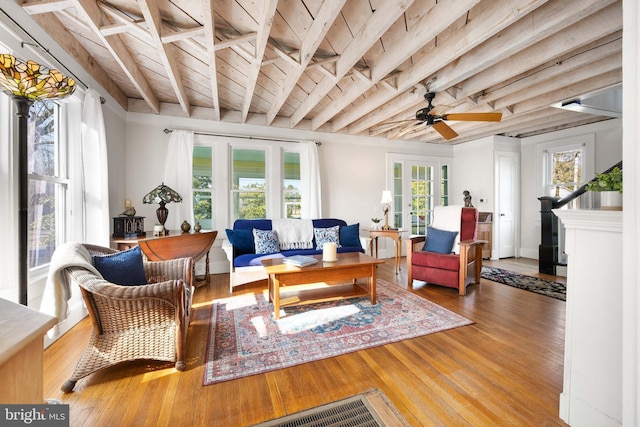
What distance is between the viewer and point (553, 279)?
365cm

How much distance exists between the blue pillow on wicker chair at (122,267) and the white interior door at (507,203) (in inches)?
221

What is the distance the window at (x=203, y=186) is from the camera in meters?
4.01

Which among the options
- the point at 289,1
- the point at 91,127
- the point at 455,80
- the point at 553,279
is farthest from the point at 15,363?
the point at 553,279

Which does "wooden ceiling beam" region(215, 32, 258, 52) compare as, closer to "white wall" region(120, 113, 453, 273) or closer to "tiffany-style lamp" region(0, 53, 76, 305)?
"tiffany-style lamp" region(0, 53, 76, 305)

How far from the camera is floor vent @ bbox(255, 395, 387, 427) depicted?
50.1 inches

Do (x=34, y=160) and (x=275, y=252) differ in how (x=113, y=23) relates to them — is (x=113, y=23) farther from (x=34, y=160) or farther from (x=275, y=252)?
(x=275, y=252)

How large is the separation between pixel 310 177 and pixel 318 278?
2276 millimetres

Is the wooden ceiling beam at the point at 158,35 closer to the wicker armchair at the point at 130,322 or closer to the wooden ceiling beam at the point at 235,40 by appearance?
the wooden ceiling beam at the point at 235,40

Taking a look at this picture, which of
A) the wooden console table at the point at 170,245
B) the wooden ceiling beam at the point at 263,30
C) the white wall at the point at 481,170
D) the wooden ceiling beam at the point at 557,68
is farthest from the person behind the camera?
the white wall at the point at 481,170

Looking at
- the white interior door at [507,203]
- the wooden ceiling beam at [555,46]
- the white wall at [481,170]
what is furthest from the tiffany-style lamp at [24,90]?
the white interior door at [507,203]

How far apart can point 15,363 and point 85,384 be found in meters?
1.36

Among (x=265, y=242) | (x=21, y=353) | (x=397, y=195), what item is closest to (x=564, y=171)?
(x=397, y=195)

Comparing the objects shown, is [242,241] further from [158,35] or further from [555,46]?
[555,46]

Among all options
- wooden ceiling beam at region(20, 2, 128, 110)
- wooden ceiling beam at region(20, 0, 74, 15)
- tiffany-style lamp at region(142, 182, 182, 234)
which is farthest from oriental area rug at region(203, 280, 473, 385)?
wooden ceiling beam at region(20, 2, 128, 110)
